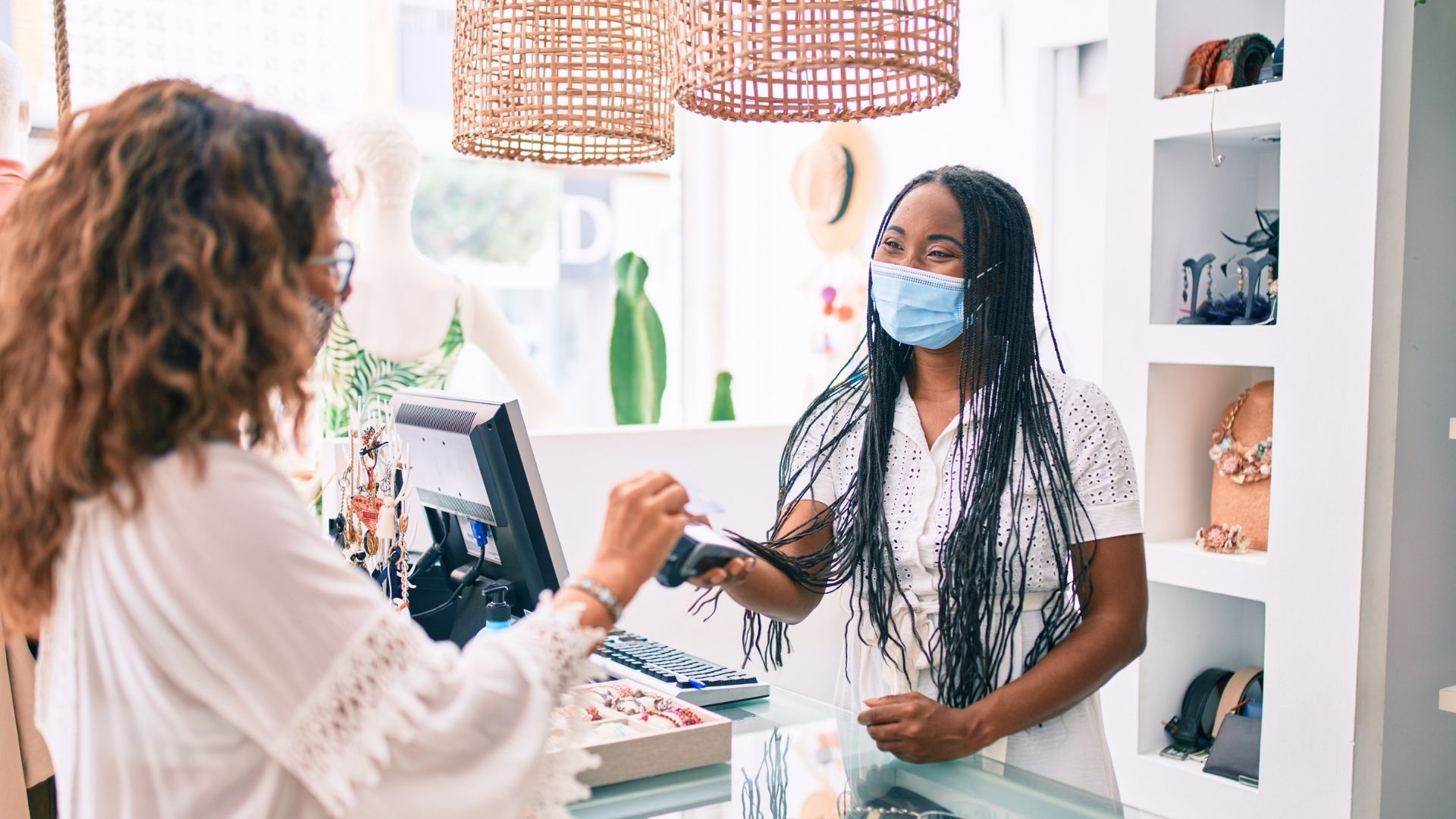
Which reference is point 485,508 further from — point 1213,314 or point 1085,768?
point 1213,314

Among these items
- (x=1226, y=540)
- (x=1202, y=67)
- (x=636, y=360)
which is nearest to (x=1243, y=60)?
(x=1202, y=67)

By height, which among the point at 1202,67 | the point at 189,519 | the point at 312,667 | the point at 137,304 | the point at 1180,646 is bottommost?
the point at 1180,646

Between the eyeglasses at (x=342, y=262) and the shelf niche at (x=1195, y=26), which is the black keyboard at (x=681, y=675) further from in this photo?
the shelf niche at (x=1195, y=26)

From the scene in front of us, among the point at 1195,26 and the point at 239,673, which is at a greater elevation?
the point at 1195,26

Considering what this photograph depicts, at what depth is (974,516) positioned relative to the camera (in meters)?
1.60

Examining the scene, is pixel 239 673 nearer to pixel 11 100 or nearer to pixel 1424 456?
pixel 11 100

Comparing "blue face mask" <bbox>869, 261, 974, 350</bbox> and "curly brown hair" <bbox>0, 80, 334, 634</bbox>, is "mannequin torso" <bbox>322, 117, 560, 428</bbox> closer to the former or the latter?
"blue face mask" <bbox>869, 261, 974, 350</bbox>

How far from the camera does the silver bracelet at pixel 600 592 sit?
100 cm

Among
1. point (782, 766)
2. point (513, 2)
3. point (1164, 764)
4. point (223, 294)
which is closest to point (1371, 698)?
point (1164, 764)

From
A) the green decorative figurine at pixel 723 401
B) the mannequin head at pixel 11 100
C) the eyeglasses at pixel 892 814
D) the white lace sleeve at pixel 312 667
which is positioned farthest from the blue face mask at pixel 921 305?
the green decorative figurine at pixel 723 401

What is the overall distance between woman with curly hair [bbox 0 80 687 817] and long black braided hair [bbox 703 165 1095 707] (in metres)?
0.86

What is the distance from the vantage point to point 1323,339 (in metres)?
2.19

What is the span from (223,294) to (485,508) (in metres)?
0.92

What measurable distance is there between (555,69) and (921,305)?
71cm
